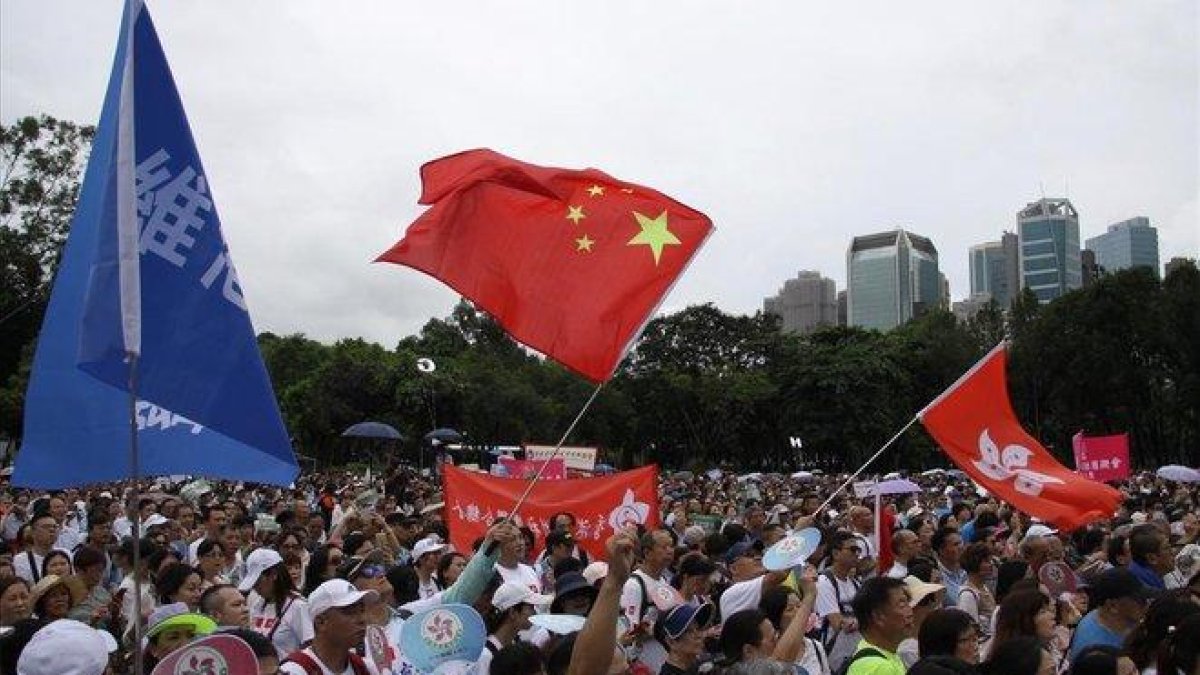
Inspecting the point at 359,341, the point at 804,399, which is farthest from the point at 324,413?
the point at 804,399

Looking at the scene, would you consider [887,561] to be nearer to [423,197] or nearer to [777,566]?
[777,566]

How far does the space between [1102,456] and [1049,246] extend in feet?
408

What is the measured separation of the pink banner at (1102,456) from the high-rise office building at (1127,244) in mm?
131448

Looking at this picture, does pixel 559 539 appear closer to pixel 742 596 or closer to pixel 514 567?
pixel 514 567

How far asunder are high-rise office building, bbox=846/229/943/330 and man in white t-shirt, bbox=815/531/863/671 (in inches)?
5975

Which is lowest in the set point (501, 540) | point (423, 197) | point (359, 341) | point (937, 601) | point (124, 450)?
point (937, 601)

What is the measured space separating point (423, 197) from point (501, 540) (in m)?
2.58

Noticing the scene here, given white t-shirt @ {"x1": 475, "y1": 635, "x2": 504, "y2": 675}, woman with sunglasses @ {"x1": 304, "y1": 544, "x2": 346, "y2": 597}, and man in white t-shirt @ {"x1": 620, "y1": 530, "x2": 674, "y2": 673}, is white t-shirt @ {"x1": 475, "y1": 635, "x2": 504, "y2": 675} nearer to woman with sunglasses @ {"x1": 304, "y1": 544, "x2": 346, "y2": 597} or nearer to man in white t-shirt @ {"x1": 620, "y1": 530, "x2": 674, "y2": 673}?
man in white t-shirt @ {"x1": 620, "y1": 530, "x2": 674, "y2": 673}

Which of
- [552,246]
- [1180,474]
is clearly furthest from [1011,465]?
[1180,474]

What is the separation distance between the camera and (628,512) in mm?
9750

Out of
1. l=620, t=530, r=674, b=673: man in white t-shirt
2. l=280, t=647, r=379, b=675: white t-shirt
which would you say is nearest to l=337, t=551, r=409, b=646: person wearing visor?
l=280, t=647, r=379, b=675: white t-shirt

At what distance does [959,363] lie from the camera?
61.9 metres

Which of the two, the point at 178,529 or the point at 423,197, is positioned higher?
the point at 423,197

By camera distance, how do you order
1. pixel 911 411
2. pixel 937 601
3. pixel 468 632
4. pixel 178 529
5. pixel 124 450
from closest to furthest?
1. pixel 468 632
2. pixel 124 450
3. pixel 937 601
4. pixel 178 529
5. pixel 911 411
